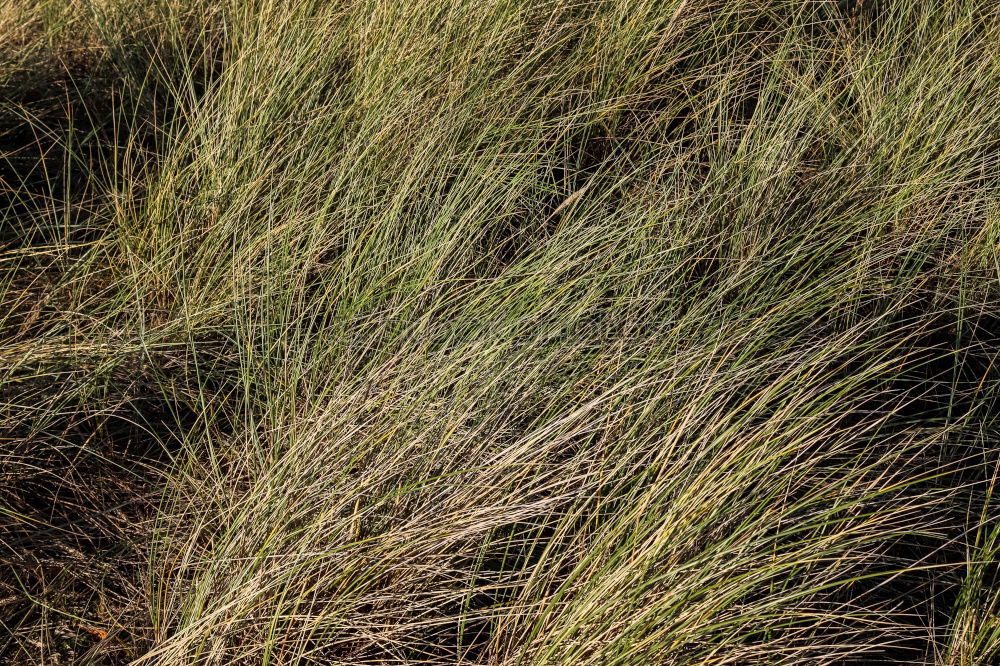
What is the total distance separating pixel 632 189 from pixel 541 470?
0.90m

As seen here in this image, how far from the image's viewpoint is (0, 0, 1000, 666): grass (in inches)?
50.2

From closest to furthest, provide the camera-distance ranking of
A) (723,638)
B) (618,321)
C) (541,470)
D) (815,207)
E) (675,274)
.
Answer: (723,638)
(541,470)
(618,321)
(675,274)
(815,207)

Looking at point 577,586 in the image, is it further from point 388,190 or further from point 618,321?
point 388,190

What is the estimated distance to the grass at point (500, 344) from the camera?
1275 millimetres

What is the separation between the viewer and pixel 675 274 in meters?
1.79

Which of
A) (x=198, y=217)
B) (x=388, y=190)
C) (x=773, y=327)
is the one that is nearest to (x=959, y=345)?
(x=773, y=327)

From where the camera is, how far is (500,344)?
145cm

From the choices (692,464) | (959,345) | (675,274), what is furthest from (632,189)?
(692,464)

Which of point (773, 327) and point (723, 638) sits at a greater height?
point (773, 327)

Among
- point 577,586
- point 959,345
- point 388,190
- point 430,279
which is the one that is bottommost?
point 959,345

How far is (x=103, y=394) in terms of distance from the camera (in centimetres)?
163

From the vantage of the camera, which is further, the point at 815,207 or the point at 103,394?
the point at 815,207

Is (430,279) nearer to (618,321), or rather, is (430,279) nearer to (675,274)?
(618,321)

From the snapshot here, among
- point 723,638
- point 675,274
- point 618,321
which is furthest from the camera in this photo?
point 675,274
